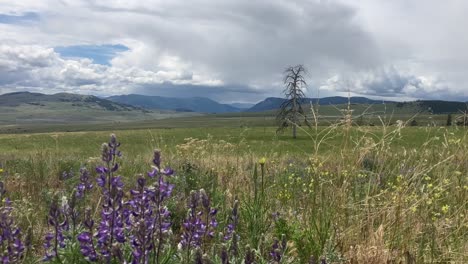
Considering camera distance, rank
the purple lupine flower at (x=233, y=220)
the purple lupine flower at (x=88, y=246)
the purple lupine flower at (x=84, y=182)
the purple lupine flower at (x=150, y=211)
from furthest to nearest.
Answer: the purple lupine flower at (x=233, y=220) < the purple lupine flower at (x=84, y=182) < the purple lupine flower at (x=88, y=246) < the purple lupine flower at (x=150, y=211)

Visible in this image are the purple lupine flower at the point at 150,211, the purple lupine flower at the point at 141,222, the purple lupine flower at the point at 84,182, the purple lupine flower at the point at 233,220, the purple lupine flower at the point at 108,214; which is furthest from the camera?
the purple lupine flower at the point at 233,220

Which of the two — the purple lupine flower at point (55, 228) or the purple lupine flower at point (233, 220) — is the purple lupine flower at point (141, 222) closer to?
the purple lupine flower at point (55, 228)

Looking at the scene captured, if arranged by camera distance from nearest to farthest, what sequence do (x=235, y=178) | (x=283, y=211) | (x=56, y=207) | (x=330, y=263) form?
(x=56, y=207), (x=330, y=263), (x=283, y=211), (x=235, y=178)

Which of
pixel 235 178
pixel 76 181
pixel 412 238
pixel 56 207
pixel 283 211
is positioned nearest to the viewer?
pixel 56 207

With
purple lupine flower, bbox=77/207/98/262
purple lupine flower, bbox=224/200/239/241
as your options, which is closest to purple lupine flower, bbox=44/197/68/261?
purple lupine flower, bbox=77/207/98/262

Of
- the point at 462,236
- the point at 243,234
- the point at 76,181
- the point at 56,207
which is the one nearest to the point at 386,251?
the point at 462,236

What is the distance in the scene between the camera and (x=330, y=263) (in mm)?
3395

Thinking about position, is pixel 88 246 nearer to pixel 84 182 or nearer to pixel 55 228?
pixel 55 228

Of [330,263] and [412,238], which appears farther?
[412,238]

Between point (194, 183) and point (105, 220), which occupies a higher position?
point (105, 220)

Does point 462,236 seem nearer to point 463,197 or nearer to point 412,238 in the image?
point 412,238

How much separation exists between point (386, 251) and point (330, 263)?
60 cm

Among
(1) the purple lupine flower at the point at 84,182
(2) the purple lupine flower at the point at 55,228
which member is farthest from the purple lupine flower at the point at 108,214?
(1) the purple lupine flower at the point at 84,182

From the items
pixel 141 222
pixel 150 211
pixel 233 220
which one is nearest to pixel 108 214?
pixel 150 211
